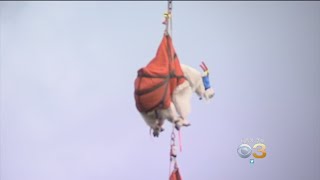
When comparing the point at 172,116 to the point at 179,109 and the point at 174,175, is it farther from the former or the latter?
the point at 174,175

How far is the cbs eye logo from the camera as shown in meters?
1.23

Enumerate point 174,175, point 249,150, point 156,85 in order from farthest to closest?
point 249,150
point 174,175
point 156,85

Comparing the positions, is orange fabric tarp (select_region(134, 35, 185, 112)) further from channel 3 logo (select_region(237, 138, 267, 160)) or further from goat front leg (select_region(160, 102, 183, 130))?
channel 3 logo (select_region(237, 138, 267, 160))

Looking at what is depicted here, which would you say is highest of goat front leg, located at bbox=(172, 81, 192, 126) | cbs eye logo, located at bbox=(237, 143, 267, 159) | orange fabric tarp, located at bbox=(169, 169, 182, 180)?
goat front leg, located at bbox=(172, 81, 192, 126)

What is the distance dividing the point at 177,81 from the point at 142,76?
8 cm

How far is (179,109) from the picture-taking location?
767 mm

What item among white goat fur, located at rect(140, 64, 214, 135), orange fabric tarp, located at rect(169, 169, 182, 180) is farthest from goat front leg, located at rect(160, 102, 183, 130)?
orange fabric tarp, located at rect(169, 169, 182, 180)

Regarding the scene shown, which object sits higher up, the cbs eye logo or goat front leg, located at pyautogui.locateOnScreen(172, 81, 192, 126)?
goat front leg, located at pyautogui.locateOnScreen(172, 81, 192, 126)

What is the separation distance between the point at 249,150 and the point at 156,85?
649 millimetres

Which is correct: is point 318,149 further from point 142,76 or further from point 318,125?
point 142,76

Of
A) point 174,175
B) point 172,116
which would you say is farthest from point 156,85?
point 174,175

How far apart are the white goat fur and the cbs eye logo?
49cm

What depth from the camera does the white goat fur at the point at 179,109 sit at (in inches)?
29.0

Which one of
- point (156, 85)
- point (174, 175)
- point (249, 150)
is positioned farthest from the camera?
point (249, 150)
